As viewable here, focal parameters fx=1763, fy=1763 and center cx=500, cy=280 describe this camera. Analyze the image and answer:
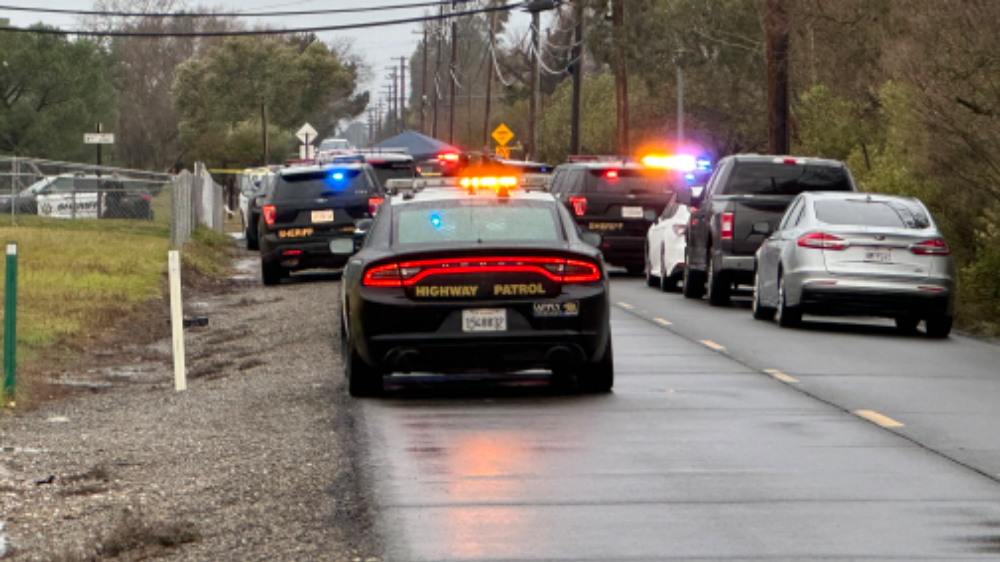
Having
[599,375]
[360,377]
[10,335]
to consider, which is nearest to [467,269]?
[360,377]

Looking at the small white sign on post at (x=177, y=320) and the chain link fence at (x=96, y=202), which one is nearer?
the small white sign on post at (x=177, y=320)

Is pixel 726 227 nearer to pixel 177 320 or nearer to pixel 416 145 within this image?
pixel 177 320

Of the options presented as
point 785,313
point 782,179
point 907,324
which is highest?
point 782,179

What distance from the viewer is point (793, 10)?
3456cm

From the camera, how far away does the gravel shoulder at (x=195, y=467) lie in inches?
308

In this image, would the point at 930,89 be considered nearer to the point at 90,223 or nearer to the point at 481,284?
the point at 481,284

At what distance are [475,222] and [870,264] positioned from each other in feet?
23.3

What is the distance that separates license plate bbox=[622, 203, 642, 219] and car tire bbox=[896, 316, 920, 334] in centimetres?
805

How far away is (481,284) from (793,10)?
23.8 m

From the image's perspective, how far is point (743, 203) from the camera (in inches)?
883

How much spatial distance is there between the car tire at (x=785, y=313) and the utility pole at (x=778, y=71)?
554 inches

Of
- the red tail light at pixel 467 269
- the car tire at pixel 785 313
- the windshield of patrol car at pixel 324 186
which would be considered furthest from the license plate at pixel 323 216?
the red tail light at pixel 467 269

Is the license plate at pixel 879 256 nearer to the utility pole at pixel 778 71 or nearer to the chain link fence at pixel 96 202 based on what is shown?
the utility pole at pixel 778 71

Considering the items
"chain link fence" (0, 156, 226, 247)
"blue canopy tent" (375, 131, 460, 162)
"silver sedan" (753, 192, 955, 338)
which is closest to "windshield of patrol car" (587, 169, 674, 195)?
"silver sedan" (753, 192, 955, 338)
